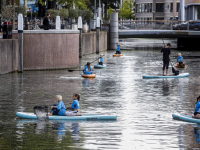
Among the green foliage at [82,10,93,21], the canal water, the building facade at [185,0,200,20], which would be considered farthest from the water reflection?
the building facade at [185,0,200,20]

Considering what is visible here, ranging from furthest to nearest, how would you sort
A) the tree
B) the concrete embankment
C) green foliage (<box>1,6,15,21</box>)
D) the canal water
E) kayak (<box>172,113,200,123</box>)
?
the tree → green foliage (<box>1,6,15,21</box>) → the concrete embankment → kayak (<box>172,113,200,123</box>) → the canal water

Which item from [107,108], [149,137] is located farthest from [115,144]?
[107,108]

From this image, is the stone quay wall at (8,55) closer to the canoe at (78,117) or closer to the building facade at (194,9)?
the canoe at (78,117)

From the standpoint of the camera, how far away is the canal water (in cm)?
1496

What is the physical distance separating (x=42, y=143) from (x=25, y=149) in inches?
33.1

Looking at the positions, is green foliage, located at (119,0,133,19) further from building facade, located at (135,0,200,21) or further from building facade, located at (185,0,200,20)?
building facade, located at (185,0,200,20)

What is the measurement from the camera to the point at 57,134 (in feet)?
52.4

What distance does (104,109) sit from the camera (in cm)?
2095

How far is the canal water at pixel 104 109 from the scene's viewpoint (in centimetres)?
1496

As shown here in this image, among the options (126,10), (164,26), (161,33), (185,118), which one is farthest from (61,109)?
(126,10)

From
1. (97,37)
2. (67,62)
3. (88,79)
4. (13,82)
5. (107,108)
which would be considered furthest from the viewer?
(97,37)

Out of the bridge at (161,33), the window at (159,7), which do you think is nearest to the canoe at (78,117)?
the bridge at (161,33)

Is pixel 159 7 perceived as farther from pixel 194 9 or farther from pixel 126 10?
→ pixel 194 9

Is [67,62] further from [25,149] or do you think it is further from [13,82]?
[25,149]
